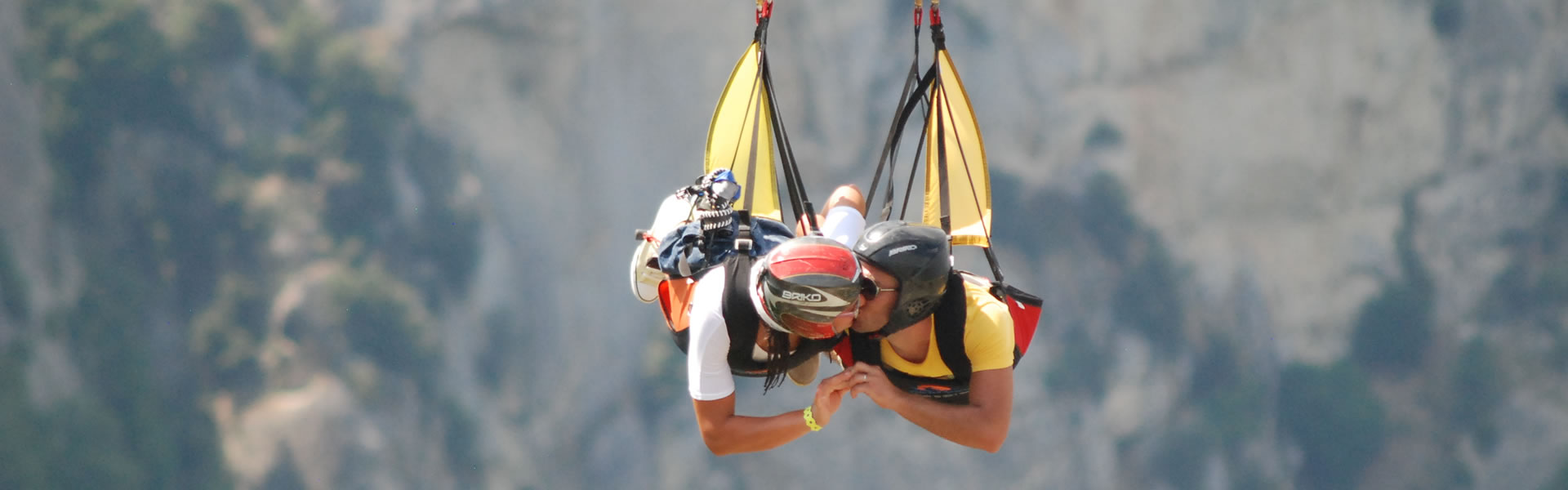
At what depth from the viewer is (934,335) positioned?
4070 mm

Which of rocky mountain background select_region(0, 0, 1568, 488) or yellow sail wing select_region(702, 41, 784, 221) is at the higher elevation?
rocky mountain background select_region(0, 0, 1568, 488)

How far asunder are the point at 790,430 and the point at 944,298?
50 cm

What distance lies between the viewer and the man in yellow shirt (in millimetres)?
3877

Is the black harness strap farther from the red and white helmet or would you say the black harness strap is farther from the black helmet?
the red and white helmet

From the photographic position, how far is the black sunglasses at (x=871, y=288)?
3871 millimetres

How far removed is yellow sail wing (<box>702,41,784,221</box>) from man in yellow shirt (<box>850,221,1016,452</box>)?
139 centimetres

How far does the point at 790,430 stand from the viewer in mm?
3998

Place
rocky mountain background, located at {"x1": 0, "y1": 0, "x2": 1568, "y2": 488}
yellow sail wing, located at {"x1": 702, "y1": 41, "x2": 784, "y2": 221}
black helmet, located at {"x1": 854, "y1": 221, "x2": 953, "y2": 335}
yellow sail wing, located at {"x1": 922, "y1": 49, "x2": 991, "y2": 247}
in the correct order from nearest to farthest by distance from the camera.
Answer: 1. black helmet, located at {"x1": 854, "y1": 221, "x2": 953, "y2": 335}
2. yellow sail wing, located at {"x1": 922, "y1": 49, "x2": 991, "y2": 247}
3. yellow sail wing, located at {"x1": 702, "y1": 41, "x2": 784, "y2": 221}
4. rocky mountain background, located at {"x1": 0, "y1": 0, "x2": 1568, "y2": 488}

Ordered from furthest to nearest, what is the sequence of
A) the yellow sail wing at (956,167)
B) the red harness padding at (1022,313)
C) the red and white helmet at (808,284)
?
the yellow sail wing at (956,167)
the red harness padding at (1022,313)
the red and white helmet at (808,284)

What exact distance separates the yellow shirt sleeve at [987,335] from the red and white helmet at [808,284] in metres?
0.39

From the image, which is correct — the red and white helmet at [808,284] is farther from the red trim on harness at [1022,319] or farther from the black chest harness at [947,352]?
the red trim on harness at [1022,319]

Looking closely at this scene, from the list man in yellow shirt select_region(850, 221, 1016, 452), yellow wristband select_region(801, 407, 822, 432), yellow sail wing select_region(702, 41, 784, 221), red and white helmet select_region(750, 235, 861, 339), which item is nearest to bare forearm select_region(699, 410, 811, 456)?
yellow wristband select_region(801, 407, 822, 432)

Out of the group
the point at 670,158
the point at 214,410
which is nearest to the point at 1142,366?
the point at 670,158

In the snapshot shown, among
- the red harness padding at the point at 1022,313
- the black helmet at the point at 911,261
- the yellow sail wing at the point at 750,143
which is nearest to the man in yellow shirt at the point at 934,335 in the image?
the black helmet at the point at 911,261
